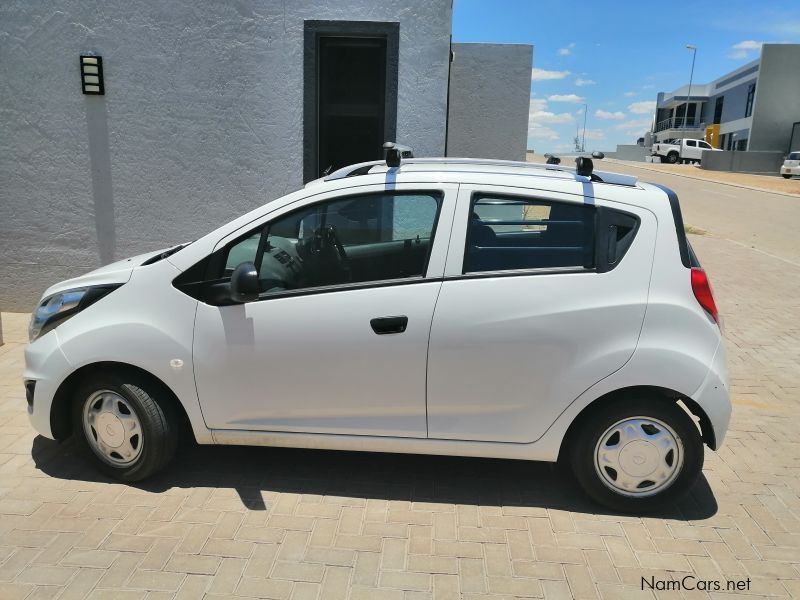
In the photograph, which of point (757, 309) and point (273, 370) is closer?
point (273, 370)

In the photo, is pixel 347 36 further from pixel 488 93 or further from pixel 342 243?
pixel 488 93

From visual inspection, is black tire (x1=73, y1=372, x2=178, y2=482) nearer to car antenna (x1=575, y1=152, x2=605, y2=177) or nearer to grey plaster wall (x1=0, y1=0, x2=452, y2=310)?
car antenna (x1=575, y1=152, x2=605, y2=177)

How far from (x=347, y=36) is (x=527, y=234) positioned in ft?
13.7

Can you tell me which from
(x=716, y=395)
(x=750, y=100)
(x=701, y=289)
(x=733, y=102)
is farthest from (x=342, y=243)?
(x=733, y=102)

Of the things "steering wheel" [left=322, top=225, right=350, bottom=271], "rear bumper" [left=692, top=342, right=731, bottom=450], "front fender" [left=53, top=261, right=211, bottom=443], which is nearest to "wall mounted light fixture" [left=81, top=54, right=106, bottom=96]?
"front fender" [left=53, top=261, right=211, bottom=443]

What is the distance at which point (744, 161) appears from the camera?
46.7 metres

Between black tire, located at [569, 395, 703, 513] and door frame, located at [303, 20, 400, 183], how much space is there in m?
4.28

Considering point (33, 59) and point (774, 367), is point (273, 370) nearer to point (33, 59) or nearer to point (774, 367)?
point (774, 367)

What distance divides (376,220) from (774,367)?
4.46 m

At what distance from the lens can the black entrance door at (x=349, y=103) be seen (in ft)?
23.5

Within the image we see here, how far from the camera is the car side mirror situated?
3.29 meters

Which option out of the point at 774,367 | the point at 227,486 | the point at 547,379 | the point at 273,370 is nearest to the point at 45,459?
the point at 227,486

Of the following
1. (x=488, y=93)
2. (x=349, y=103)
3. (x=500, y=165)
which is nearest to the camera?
(x=500, y=165)

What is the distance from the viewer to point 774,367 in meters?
6.05
